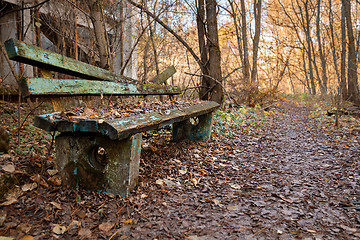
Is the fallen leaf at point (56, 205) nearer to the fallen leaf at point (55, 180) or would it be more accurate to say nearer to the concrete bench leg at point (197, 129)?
the fallen leaf at point (55, 180)

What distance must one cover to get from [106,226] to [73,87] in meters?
1.31

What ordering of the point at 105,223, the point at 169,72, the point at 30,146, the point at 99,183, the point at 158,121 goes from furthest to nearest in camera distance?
the point at 169,72 → the point at 30,146 → the point at 158,121 → the point at 99,183 → the point at 105,223

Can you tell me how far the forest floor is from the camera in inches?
66.7

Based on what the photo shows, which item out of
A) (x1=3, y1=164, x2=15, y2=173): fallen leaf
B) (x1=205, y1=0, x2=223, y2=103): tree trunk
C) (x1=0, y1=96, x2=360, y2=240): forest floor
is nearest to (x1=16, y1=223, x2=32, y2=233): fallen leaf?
(x1=0, y1=96, x2=360, y2=240): forest floor

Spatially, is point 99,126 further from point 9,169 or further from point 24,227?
point 9,169

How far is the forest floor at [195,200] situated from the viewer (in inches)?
66.7

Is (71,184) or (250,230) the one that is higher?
(71,184)

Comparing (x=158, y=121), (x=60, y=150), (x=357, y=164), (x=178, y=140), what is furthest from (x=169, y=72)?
(x=357, y=164)

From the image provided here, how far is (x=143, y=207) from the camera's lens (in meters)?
2.01

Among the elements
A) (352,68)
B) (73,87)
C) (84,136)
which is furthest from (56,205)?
(352,68)

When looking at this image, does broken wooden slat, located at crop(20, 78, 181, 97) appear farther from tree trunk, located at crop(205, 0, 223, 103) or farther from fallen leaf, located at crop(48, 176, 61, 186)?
tree trunk, located at crop(205, 0, 223, 103)

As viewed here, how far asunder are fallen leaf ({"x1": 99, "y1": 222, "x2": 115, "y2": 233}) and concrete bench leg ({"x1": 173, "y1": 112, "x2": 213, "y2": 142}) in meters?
2.43

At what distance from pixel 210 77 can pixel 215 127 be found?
1.47 metres

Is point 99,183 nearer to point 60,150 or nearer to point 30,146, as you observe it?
point 60,150
